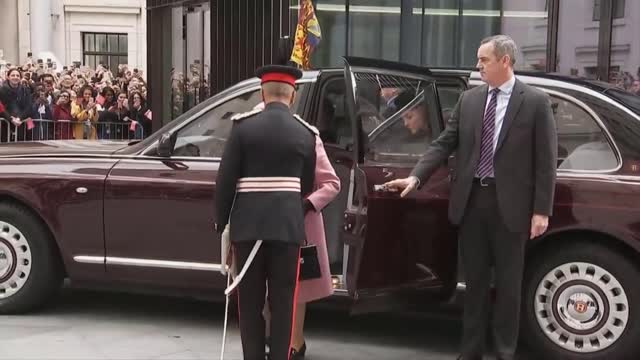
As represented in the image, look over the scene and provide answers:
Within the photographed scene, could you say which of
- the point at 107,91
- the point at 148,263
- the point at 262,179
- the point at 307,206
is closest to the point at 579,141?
the point at 307,206

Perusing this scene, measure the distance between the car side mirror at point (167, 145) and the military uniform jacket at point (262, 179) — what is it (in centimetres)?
179

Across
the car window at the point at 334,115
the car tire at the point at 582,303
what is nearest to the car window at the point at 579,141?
the car tire at the point at 582,303

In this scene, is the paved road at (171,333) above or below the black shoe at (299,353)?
below

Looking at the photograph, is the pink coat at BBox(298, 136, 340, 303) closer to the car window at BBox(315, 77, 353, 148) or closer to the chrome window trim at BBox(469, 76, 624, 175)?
the car window at BBox(315, 77, 353, 148)

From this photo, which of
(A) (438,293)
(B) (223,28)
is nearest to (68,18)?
(B) (223,28)

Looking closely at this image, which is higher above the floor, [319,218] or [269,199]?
[269,199]

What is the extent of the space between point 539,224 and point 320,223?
1.22 meters

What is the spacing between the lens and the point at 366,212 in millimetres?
5055

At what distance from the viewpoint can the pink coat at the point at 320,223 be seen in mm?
4590

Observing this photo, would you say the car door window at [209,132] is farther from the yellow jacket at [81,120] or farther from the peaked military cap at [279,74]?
the yellow jacket at [81,120]

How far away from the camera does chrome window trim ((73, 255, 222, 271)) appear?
5.77 m

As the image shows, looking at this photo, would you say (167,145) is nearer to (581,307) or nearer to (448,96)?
(448,96)

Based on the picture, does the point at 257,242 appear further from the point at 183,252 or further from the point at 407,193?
the point at 183,252

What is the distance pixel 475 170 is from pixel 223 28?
36.9 feet
